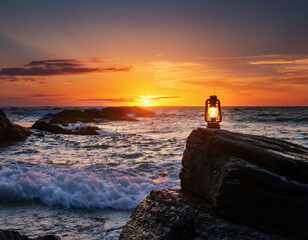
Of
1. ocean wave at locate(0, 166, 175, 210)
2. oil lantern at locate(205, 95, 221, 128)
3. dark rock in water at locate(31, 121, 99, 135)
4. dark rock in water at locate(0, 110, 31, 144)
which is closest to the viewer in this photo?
oil lantern at locate(205, 95, 221, 128)

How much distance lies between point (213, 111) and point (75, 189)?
4.73 metres

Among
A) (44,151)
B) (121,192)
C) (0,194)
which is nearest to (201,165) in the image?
(121,192)

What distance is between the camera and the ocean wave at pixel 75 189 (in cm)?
668

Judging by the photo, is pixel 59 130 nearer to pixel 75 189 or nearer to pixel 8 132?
pixel 8 132

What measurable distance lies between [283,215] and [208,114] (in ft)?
8.12

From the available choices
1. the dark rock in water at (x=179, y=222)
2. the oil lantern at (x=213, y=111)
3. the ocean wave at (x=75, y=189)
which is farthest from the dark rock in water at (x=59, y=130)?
the dark rock in water at (x=179, y=222)

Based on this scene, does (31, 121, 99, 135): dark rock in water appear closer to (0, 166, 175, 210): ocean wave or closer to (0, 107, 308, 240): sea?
(0, 107, 308, 240): sea

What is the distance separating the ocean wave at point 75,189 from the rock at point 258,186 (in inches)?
147

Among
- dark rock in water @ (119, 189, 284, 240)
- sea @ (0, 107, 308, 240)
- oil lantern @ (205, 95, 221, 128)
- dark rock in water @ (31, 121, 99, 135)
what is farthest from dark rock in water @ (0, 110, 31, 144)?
oil lantern @ (205, 95, 221, 128)

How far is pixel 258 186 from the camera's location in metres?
3.21

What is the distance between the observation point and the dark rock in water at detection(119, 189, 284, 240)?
3191mm

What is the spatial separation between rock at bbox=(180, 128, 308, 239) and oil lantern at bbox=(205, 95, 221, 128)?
1072mm

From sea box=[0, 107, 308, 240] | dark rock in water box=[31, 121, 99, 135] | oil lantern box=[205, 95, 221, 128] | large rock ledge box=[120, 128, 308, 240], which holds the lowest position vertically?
sea box=[0, 107, 308, 240]

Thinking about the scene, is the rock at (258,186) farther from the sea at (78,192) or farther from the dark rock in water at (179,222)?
the sea at (78,192)
